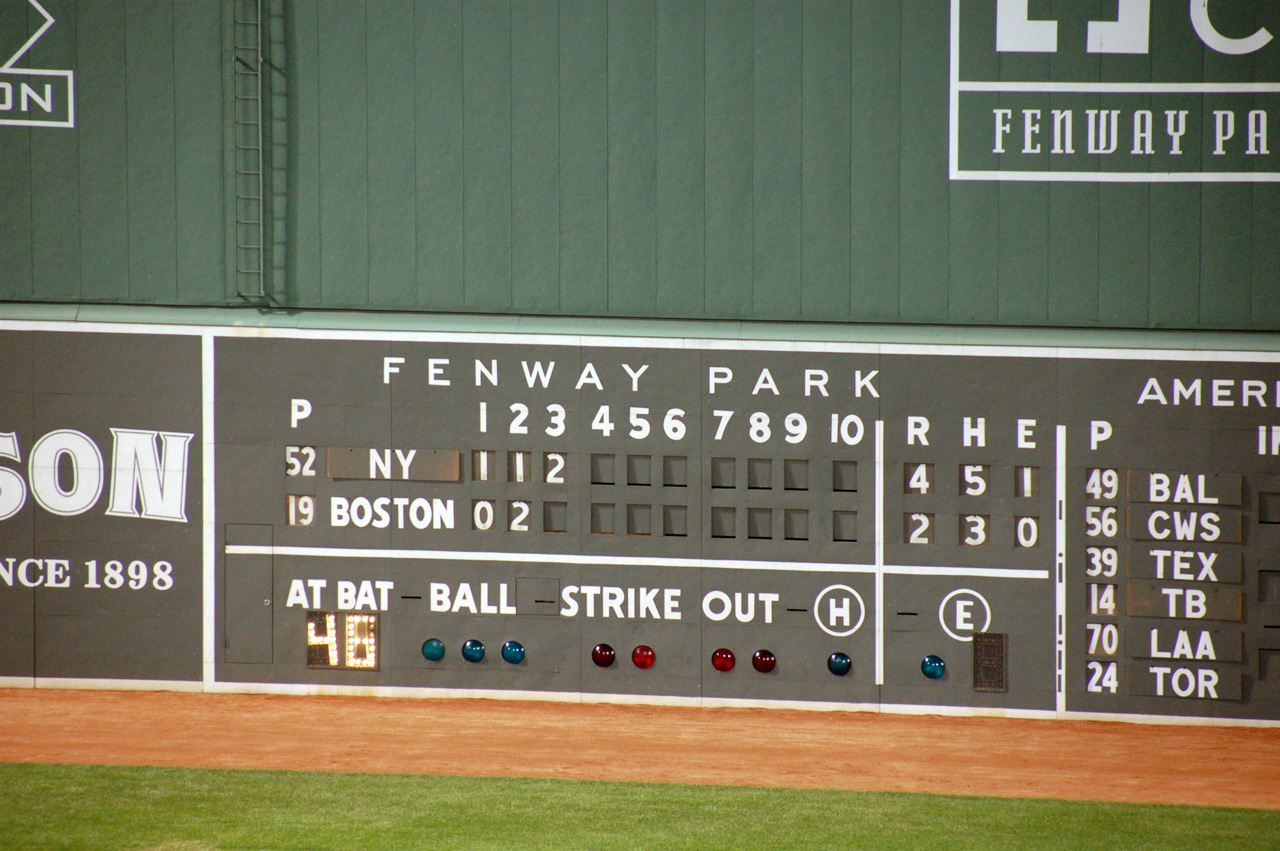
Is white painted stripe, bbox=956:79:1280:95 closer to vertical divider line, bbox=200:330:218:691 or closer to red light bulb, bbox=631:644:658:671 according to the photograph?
red light bulb, bbox=631:644:658:671

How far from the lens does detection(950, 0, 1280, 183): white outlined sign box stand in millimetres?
9211

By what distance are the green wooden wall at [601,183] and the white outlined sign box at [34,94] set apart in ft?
0.31

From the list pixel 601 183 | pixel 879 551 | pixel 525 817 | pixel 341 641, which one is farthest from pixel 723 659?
pixel 601 183

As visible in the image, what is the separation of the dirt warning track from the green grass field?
30 centimetres

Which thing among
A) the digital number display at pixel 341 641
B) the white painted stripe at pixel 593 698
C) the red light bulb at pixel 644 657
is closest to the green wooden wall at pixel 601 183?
the digital number display at pixel 341 641

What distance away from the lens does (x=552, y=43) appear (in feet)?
31.5

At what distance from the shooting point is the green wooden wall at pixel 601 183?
9.41 m

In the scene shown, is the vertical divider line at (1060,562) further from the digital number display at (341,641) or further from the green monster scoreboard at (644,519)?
the digital number display at (341,641)

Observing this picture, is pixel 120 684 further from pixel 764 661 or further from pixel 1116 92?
pixel 1116 92

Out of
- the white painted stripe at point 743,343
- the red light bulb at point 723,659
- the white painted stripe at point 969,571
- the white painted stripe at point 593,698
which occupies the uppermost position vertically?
the white painted stripe at point 743,343

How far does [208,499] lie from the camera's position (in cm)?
982

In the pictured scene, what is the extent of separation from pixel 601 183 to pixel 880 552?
345cm

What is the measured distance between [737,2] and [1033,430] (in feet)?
12.6

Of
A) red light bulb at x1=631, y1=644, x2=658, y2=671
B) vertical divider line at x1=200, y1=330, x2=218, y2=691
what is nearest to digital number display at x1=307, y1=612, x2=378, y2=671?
vertical divider line at x1=200, y1=330, x2=218, y2=691
